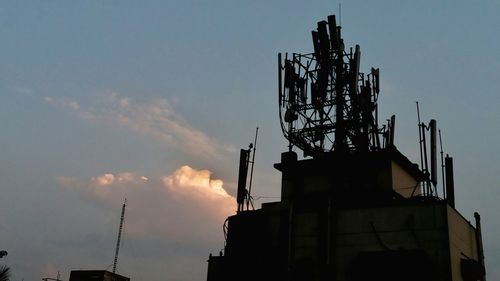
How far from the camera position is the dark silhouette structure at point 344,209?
89.5 feet

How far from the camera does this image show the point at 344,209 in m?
29.6

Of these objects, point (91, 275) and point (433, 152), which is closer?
point (433, 152)

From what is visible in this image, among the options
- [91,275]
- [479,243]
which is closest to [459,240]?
[479,243]

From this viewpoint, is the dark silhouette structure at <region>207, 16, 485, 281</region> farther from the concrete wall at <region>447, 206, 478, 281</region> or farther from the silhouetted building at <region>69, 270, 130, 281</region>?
the silhouetted building at <region>69, 270, 130, 281</region>

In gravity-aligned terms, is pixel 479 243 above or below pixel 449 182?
below

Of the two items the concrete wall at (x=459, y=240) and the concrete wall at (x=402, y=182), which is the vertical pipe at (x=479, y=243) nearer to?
the concrete wall at (x=459, y=240)

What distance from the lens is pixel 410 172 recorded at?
113 ft

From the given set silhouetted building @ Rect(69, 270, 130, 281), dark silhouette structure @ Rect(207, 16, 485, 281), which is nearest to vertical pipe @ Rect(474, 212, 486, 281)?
dark silhouette structure @ Rect(207, 16, 485, 281)

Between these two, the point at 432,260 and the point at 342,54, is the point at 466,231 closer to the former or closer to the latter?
the point at 432,260

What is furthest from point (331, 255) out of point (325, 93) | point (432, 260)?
point (325, 93)

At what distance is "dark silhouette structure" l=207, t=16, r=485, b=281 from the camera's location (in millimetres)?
27266

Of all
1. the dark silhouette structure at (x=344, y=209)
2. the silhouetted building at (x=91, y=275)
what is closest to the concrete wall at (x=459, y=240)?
the dark silhouette structure at (x=344, y=209)

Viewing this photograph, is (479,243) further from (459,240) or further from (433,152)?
(433,152)

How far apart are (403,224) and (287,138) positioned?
1087 centimetres
